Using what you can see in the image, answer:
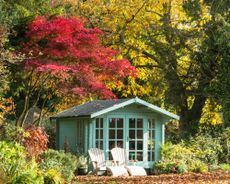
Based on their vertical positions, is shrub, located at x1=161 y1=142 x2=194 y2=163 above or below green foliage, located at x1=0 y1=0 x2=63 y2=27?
below

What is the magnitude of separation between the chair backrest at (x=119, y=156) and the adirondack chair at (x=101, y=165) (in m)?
0.39

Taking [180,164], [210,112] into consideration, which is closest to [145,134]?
[180,164]

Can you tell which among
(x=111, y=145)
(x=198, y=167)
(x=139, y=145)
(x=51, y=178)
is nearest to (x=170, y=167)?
(x=198, y=167)

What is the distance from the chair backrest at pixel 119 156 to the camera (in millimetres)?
18641

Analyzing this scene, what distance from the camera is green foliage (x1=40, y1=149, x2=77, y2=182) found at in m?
15.0

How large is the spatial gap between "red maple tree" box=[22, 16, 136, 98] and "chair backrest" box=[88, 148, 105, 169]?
3.27 meters

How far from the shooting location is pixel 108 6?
2391cm

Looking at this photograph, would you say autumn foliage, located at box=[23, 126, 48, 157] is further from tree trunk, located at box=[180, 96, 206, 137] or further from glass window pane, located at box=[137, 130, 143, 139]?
tree trunk, located at box=[180, 96, 206, 137]

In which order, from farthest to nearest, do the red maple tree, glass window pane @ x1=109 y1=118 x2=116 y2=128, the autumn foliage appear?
glass window pane @ x1=109 y1=118 x2=116 y2=128, the autumn foliage, the red maple tree

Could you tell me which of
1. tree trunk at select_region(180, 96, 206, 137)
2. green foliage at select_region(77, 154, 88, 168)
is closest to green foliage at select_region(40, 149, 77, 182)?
green foliage at select_region(77, 154, 88, 168)

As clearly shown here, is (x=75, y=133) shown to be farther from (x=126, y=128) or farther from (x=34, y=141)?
(x=34, y=141)

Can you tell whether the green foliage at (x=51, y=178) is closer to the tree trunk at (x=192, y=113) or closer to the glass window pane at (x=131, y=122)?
the glass window pane at (x=131, y=122)

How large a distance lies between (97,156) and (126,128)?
1626 millimetres

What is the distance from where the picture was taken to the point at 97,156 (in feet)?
61.0
